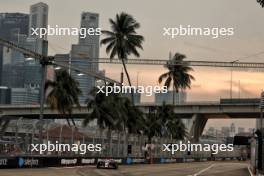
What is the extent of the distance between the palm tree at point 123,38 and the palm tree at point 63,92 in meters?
8.54

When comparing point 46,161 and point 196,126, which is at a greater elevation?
point 196,126

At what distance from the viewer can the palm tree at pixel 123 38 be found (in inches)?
3780

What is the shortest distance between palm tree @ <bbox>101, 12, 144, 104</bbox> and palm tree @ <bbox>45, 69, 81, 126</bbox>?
336 inches

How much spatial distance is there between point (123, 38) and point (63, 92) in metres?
14.2

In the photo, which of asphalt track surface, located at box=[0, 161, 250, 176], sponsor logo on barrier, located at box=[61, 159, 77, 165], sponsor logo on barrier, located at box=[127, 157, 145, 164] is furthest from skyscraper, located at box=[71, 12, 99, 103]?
sponsor logo on barrier, located at box=[61, 159, 77, 165]

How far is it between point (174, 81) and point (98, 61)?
31.9 meters

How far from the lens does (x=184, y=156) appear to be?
367 feet

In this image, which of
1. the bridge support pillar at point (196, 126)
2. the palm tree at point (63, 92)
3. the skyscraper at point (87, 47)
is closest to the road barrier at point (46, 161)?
the palm tree at point (63, 92)

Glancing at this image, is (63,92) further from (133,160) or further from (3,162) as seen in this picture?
(3,162)

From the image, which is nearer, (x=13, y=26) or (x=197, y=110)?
(x=13, y=26)

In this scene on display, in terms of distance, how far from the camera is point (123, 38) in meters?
96.4

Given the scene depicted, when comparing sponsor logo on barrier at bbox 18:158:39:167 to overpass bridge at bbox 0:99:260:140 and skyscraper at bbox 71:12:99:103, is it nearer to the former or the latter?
skyscraper at bbox 71:12:99:103

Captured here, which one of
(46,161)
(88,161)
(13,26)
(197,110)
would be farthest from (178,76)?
(46,161)

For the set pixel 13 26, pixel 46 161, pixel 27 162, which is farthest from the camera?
pixel 13 26
